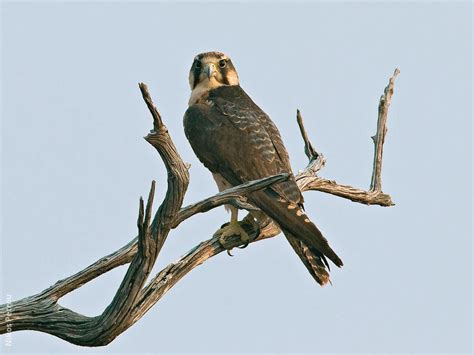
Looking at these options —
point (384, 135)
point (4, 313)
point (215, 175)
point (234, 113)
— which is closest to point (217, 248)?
point (215, 175)

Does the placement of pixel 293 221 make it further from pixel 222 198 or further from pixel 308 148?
pixel 308 148

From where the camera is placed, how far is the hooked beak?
638 centimetres

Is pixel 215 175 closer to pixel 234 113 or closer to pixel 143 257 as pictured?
pixel 234 113

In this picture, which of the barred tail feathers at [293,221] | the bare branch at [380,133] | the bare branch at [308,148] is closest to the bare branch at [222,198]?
the barred tail feathers at [293,221]

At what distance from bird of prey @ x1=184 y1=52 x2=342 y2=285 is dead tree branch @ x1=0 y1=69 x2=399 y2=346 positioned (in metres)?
0.21

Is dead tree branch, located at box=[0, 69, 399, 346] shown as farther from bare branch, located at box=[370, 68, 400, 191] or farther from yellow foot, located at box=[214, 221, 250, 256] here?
bare branch, located at box=[370, 68, 400, 191]

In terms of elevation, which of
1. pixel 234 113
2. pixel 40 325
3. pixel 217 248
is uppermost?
pixel 234 113

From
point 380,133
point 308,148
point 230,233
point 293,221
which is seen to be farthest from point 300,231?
point 380,133

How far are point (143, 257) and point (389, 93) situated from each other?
9.70 feet

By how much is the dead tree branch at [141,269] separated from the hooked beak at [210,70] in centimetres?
130

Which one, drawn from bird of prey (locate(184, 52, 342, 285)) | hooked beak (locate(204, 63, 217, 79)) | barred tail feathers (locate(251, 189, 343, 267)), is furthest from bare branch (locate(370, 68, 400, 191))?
barred tail feathers (locate(251, 189, 343, 267))

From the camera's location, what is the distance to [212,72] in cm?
639

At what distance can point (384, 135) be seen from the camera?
21.6 ft

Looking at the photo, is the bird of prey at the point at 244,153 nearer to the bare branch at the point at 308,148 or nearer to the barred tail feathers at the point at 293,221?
the barred tail feathers at the point at 293,221
